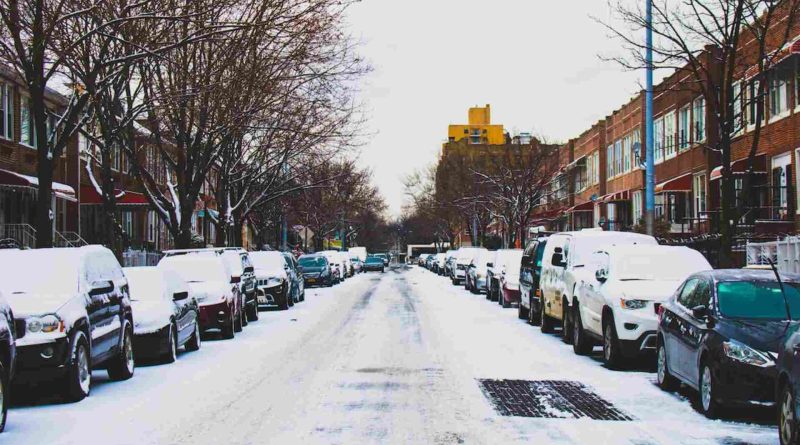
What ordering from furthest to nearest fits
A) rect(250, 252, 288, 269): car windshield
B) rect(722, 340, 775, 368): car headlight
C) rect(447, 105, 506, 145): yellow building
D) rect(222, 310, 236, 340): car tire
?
rect(447, 105, 506, 145): yellow building → rect(250, 252, 288, 269): car windshield → rect(222, 310, 236, 340): car tire → rect(722, 340, 775, 368): car headlight

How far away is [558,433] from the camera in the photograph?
9.43 m

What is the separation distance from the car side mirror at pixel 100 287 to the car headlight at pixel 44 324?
1.07 metres

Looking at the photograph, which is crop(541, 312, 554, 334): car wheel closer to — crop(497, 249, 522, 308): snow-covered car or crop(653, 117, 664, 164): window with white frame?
crop(497, 249, 522, 308): snow-covered car

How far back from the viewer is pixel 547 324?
2094cm

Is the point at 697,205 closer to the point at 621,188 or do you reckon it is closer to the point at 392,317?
the point at 621,188

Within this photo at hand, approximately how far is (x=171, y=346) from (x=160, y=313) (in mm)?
584

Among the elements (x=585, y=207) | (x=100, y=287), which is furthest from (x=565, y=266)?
(x=585, y=207)

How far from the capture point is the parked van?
18531 millimetres

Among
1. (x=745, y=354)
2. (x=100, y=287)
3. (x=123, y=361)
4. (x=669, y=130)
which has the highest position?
(x=669, y=130)

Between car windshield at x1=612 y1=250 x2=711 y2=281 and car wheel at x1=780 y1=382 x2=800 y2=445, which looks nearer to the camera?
car wheel at x1=780 y1=382 x2=800 y2=445

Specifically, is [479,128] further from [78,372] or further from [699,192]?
[78,372]

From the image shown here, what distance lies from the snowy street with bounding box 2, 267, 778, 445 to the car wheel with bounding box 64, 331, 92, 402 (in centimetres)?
14

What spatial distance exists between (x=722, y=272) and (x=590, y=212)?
51.6 meters

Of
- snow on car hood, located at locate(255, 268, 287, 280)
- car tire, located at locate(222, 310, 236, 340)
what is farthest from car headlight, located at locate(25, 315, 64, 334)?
snow on car hood, located at locate(255, 268, 287, 280)
